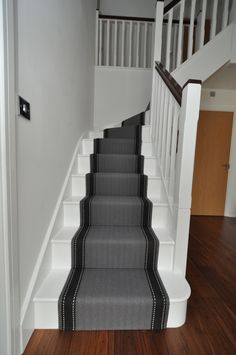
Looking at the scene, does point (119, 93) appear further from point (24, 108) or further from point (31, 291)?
point (31, 291)

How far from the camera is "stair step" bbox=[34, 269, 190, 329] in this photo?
123cm

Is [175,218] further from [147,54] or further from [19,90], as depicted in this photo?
[147,54]

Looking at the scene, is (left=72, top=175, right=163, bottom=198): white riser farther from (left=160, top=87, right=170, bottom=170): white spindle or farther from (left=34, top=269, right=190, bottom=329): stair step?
(left=34, top=269, right=190, bottom=329): stair step

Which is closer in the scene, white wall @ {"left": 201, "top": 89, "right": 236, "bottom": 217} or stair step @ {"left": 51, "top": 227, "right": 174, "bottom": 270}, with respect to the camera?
stair step @ {"left": 51, "top": 227, "right": 174, "bottom": 270}

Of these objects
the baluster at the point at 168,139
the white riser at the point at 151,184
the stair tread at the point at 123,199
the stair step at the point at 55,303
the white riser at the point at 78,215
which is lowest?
the stair step at the point at 55,303

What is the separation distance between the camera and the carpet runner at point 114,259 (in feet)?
4.07

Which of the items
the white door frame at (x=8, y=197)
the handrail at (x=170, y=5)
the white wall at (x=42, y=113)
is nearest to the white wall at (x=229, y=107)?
the handrail at (x=170, y=5)

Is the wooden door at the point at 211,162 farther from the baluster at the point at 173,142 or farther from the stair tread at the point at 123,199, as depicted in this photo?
the baluster at the point at 173,142

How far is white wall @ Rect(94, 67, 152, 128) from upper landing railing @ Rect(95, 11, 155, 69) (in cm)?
16

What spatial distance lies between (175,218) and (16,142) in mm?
1102

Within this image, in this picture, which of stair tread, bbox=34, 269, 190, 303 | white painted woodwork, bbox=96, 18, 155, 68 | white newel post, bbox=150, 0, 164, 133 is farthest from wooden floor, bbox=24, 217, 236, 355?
white painted woodwork, bbox=96, 18, 155, 68

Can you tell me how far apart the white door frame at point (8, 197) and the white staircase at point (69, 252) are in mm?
224

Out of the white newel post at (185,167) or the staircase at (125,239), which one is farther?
the white newel post at (185,167)

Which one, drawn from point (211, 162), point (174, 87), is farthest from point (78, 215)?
point (211, 162)
